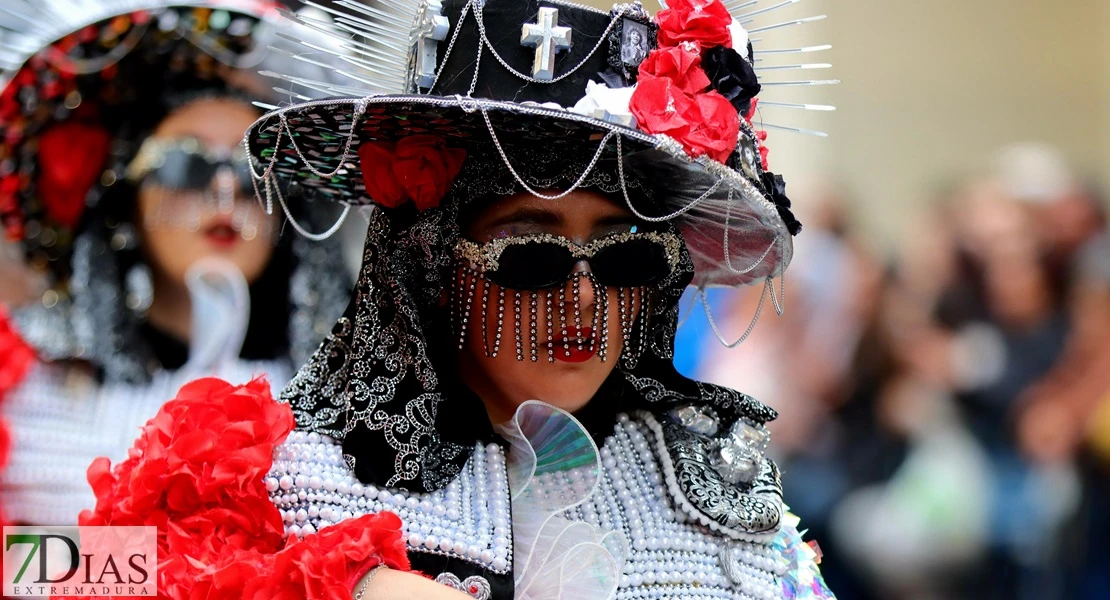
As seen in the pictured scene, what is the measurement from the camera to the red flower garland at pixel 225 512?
2.06 meters

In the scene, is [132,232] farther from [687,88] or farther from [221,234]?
[687,88]

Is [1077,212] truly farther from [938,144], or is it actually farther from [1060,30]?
[1060,30]

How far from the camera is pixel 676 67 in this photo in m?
2.42

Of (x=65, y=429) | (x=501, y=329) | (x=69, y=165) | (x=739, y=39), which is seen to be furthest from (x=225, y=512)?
(x=69, y=165)

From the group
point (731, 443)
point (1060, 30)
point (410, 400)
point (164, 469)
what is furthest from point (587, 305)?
point (1060, 30)

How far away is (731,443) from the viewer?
2.81 m

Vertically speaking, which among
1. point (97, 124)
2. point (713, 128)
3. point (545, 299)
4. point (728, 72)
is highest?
point (97, 124)

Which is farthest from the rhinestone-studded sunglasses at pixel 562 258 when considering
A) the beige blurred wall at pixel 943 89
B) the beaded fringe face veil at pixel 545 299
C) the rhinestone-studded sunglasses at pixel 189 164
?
the beige blurred wall at pixel 943 89

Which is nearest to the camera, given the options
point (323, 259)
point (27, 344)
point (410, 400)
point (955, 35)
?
point (410, 400)

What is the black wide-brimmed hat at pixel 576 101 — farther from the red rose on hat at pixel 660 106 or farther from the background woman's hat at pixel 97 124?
the background woman's hat at pixel 97 124

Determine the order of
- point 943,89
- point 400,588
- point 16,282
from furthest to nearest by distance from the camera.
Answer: point 943,89
point 16,282
point 400,588

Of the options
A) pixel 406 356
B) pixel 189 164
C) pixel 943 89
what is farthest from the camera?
pixel 943 89

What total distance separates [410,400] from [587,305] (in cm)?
39

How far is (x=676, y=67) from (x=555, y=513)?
904mm
